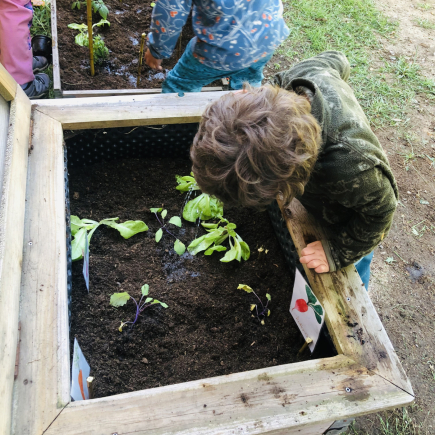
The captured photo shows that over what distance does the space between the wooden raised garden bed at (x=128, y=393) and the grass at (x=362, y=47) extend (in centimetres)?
230

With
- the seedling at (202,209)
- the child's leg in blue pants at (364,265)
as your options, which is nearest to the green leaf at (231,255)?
the seedling at (202,209)

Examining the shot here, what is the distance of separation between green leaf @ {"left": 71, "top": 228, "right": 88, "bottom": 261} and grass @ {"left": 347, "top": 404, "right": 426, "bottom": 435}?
1367mm

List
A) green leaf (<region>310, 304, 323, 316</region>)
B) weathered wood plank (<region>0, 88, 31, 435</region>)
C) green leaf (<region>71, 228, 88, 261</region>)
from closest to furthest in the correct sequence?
weathered wood plank (<region>0, 88, 31, 435</region>) → green leaf (<region>310, 304, 323, 316</region>) → green leaf (<region>71, 228, 88, 261</region>)

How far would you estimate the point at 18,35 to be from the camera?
7.73 ft

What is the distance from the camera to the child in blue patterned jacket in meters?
1.64

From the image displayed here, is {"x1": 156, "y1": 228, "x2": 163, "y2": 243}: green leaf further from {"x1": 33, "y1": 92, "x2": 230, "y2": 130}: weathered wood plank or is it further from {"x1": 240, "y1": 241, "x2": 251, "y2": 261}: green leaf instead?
{"x1": 33, "y1": 92, "x2": 230, "y2": 130}: weathered wood plank

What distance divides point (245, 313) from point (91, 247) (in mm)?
Result: 709

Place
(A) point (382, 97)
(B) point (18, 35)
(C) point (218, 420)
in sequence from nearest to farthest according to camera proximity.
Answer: (C) point (218, 420)
(B) point (18, 35)
(A) point (382, 97)

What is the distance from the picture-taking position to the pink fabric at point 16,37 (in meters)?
2.29

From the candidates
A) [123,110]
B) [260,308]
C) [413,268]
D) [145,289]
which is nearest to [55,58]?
[123,110]

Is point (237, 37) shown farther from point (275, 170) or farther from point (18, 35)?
point (18, 35)

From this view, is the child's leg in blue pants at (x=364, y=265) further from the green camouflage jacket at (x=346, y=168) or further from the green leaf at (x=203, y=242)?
the green leaf at (x=203, y=242)

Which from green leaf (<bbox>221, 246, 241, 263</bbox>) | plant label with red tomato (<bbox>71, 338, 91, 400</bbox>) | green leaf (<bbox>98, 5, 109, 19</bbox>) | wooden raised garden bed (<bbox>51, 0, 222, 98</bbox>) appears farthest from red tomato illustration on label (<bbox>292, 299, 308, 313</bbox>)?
green leaf (<bbox>98, 5, 109, 19</bbox>)

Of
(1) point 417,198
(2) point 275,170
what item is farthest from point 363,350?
(1) point 417,198
